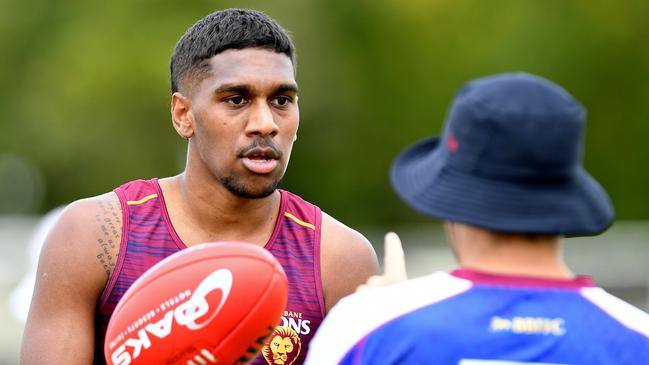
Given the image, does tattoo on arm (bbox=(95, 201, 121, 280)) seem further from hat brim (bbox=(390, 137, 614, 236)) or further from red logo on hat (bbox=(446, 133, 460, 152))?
red logo on hat (bbox=(446, 133, 460, 152))

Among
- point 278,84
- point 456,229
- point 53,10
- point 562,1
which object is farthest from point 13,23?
point 456,229

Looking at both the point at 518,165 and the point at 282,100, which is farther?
the point at 282,100

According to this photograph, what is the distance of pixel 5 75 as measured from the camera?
26.8m

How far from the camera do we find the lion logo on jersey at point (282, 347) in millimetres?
5418

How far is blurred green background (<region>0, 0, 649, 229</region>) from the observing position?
24797 millimetres

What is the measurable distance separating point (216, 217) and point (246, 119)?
1.59 ft

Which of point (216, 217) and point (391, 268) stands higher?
point (391, 268)

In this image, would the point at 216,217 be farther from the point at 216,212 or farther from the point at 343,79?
the point at 343,79

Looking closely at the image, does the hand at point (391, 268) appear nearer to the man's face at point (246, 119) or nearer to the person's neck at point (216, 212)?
the man's face at point (246, 119)

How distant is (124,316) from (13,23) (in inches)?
909

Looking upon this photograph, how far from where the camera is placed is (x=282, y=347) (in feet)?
17.8

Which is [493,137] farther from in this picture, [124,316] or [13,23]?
[13,23]

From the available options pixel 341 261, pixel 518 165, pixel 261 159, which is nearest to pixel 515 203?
pixel 518 165

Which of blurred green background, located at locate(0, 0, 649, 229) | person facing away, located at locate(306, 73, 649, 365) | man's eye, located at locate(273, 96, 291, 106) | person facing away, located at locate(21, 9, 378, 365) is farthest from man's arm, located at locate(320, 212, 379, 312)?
blurred green background, located at locate(0, 0, 649, 229)
